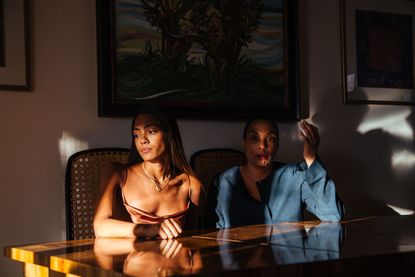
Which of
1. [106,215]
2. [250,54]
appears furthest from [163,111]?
[250,54]

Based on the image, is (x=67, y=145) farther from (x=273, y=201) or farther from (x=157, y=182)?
(x=273, y=201)

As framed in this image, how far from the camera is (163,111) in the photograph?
2676 mm

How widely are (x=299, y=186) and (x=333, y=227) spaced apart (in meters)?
0.40

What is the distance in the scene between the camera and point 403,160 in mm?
4434

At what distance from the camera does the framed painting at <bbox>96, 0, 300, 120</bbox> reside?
3.33 metres

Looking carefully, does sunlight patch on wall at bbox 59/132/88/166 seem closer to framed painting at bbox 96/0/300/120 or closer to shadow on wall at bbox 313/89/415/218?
framed painting at bbox 96/0/300/120

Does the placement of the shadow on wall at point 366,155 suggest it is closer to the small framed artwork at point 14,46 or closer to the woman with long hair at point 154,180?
the woman with long hair at point 154,180

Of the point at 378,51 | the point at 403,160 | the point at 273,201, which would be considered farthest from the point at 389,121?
the point at 273,201

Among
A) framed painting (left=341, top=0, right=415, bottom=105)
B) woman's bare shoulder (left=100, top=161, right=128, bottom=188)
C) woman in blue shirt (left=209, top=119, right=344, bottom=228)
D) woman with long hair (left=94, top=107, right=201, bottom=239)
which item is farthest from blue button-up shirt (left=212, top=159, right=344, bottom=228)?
framed painting (left=341, top=0, right=415, bottom=105)

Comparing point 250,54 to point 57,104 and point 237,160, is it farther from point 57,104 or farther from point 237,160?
point 57,104

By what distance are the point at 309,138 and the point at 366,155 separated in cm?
159

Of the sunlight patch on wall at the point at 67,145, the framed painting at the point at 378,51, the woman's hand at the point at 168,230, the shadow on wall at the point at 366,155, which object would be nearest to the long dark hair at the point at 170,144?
the woman's hand at the point at 168,230

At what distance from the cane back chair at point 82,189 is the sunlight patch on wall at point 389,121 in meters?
1.87

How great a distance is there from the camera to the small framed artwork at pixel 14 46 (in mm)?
3023
